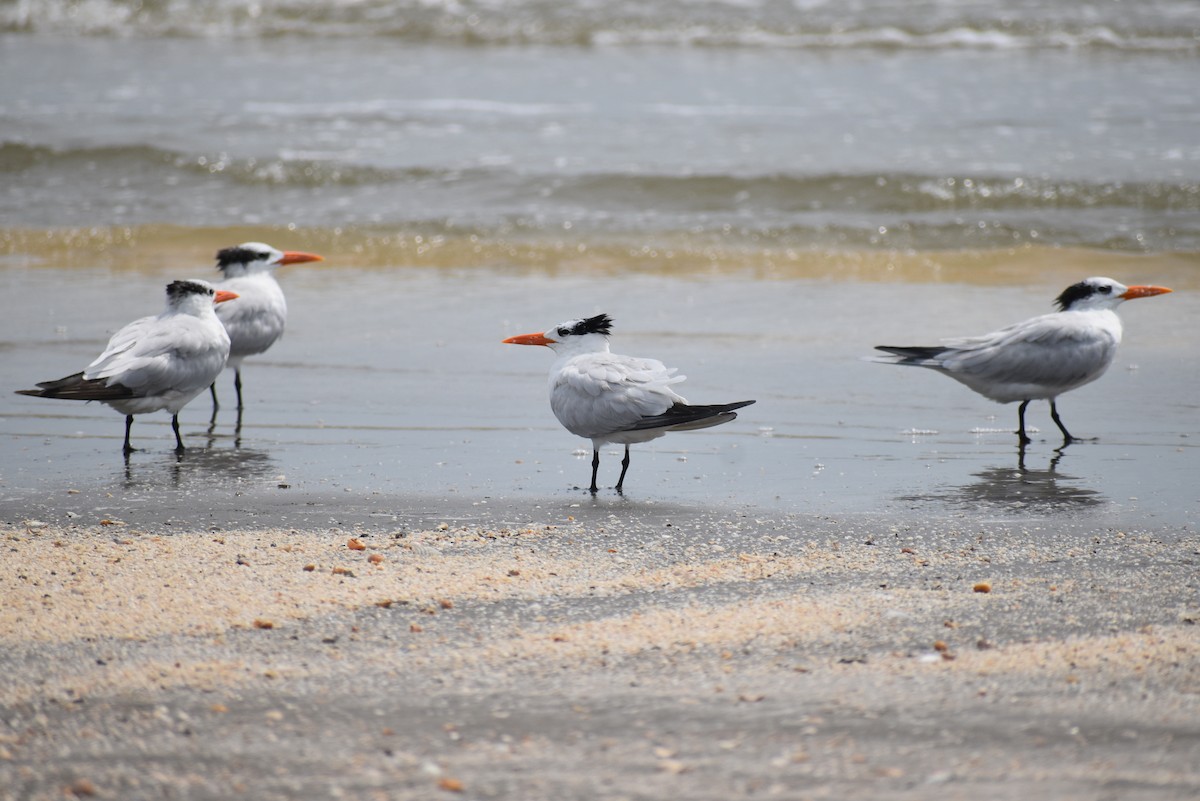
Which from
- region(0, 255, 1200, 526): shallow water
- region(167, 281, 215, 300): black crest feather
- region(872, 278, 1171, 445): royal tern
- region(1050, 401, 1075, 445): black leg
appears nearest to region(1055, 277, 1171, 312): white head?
region(872, 278, 1171, 445): royal tern

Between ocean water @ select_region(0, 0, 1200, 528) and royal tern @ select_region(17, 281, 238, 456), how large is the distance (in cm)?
25

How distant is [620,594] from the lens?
399cm

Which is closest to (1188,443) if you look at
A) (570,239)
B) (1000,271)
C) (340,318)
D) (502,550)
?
(502,550)

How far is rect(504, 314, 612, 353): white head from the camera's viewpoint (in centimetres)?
575

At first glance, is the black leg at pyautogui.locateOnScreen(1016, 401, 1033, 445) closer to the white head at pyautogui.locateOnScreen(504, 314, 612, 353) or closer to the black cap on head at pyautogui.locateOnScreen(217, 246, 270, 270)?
the white head at pyautogui.locateOnScreen(504, 314, 612, 353)

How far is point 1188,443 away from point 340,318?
511 centimetres

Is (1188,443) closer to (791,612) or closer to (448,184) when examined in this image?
(791,612)

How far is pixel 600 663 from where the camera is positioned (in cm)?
342

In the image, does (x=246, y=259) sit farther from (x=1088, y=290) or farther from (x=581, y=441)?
(x=1088, y=290)

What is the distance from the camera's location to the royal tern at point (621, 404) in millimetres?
5277

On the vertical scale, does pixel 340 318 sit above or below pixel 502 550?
above

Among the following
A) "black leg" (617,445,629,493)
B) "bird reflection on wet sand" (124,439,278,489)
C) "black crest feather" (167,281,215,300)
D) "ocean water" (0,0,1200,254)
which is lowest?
"bird reflection on wet sand" (124,439,278,489)

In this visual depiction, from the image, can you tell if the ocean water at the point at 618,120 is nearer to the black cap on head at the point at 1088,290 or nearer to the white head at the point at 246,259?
the white head at the point at 246,259

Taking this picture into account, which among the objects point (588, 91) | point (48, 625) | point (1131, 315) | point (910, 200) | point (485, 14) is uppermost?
point (485, 14)
